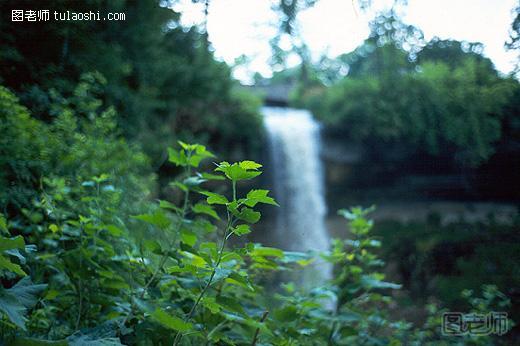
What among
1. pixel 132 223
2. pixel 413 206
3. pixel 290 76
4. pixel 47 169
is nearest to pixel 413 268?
pixel 413 206

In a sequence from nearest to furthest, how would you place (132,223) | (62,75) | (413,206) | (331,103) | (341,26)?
(132,223), (62,75), (341,26), (413,206), (331,103)

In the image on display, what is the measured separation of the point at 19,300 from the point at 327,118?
816cm

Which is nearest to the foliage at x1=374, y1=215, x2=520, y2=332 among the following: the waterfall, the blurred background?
the blurred background

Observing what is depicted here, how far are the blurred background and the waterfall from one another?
0.03 m

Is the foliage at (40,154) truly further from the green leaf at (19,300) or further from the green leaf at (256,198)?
the green leaf at (256,198)

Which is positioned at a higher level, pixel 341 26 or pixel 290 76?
pixel 290 76

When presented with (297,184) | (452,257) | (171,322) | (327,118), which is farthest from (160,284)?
(327,118)

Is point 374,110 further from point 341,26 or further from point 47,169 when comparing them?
point 47,169

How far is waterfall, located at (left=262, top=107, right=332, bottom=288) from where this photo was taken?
25.7 ft

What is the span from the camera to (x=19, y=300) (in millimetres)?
1179

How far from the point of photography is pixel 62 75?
11.0 feet

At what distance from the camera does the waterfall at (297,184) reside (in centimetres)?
783

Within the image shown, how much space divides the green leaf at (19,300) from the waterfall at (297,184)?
632cm

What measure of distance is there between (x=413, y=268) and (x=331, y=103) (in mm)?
4586
